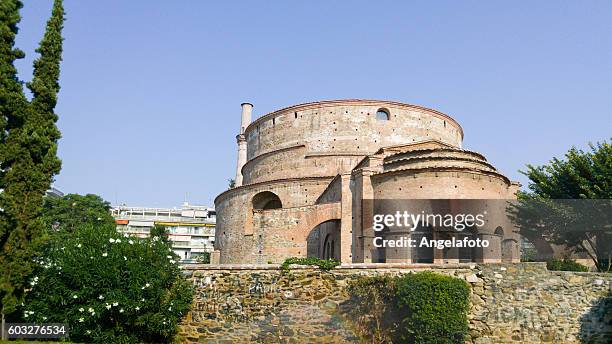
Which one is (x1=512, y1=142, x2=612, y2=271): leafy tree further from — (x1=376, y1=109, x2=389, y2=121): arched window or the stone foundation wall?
(x1=376, y1=109, x2=389, y2=121): arched window

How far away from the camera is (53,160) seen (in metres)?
14.2

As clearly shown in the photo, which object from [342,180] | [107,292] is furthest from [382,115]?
[107,292]

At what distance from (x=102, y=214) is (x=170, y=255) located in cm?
2858

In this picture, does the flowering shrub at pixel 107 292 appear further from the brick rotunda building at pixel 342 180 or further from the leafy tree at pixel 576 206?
the leafy tree at pixel 576 206

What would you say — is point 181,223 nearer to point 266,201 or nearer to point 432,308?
point 266,201

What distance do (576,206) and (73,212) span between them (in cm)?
3496

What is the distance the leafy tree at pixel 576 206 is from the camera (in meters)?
18.7

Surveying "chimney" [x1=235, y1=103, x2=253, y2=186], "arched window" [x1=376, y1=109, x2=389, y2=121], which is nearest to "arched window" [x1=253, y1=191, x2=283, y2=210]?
"arched window" [x1=376, y1=109, x2=389, y2=121]

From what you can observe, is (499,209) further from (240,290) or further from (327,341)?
(240,290)

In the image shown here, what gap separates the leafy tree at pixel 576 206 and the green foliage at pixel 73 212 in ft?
98.0

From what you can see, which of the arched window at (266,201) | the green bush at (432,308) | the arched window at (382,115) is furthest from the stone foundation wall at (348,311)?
the arched window at (382,115)

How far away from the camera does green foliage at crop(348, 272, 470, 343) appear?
1330cm

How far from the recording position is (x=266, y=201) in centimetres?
2958

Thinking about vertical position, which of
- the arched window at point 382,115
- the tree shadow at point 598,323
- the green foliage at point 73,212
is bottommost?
the tree shadow at point 598,323
